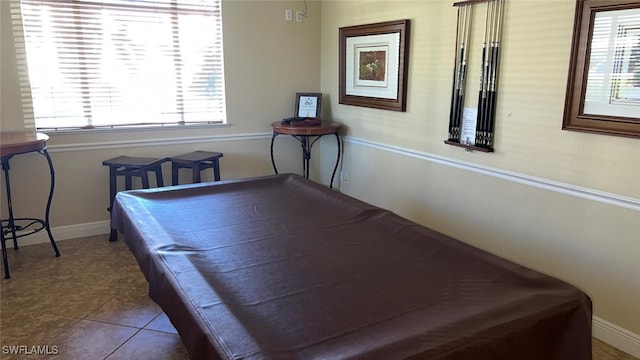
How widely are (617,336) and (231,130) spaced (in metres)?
3.38

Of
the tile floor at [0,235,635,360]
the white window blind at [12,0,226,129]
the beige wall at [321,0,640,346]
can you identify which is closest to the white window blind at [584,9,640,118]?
the beige wall at [321,0,640,346]

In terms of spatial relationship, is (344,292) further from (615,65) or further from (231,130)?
(231,130)

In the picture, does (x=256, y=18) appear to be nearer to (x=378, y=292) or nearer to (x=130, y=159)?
(x=130, y=159)

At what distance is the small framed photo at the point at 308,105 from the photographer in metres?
4.48

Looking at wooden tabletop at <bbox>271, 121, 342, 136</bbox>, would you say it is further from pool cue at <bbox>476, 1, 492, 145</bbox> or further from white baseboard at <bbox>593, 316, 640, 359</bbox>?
white baseboard at <bbox>593, 316, 640, 359</bbox>

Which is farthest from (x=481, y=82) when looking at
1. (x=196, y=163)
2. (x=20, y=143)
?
(x=20, y=143)

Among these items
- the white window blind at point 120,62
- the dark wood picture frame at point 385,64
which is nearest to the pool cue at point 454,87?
the dark wood picture frame at point 385,64

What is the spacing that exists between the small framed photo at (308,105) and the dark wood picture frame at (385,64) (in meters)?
0.23

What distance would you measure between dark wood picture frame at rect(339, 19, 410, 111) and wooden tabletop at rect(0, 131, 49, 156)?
2507 millimetres

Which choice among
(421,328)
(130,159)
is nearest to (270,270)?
(421,328)

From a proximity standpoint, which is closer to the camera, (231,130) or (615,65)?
(615,65)

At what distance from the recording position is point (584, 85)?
7.75 ft

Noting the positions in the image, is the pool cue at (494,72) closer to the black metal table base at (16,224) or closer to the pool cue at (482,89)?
the pool cue at (482,89)

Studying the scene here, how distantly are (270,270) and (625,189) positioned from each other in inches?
70.7
